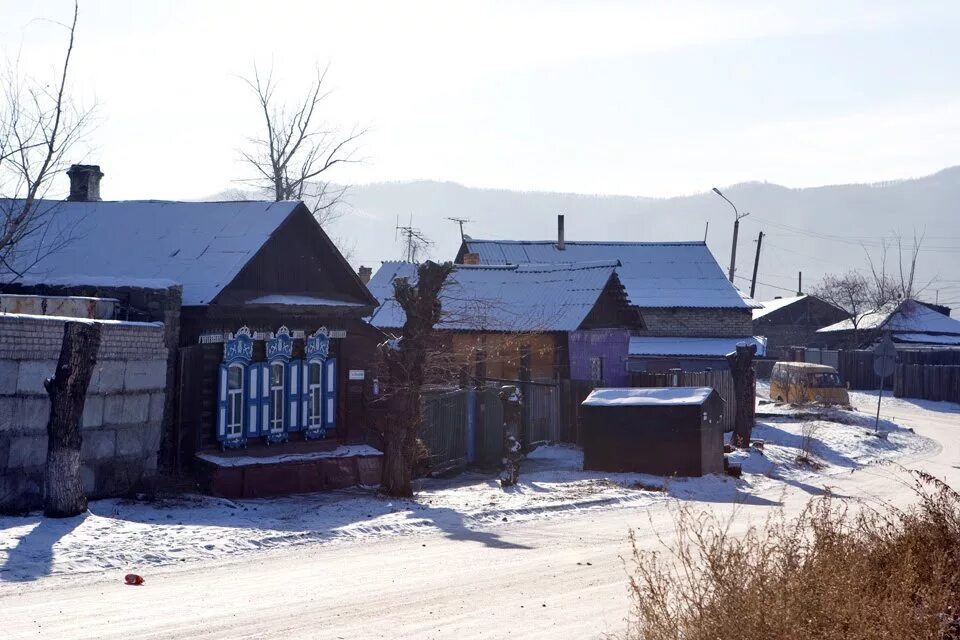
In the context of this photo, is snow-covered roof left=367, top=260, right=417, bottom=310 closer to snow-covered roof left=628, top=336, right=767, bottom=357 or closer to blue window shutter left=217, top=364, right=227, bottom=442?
snow-covered roof left=628, top=336, right=767, bottom=357

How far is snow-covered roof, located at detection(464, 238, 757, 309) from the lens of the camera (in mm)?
51594

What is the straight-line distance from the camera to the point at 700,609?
25.8 feet

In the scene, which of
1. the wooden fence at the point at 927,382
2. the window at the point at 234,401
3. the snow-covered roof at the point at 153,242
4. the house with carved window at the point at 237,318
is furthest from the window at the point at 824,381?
the window at the point at 234,401

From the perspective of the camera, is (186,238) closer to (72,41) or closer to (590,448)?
(72,41)

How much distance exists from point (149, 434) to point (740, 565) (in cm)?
1141

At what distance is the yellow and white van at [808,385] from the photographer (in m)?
42.9

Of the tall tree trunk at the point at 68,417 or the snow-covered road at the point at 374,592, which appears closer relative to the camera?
the snow-covered road at the point at 374,592

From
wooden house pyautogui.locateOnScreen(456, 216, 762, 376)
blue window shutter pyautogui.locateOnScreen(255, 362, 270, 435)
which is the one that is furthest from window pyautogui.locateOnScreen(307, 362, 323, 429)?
wooden house pyautogui.locateOnScreen(456, 216, 762, 376)

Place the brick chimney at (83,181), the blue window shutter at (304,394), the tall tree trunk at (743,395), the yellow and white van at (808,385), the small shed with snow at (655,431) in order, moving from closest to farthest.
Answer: the blue window shutter at (304,394) < the small shed with snow at (655,431) < the brick chimney at (83,181) < the tall tree trunk at (743,395) < the yellow and white van at (808,385)

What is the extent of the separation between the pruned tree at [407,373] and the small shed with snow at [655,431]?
200 inches

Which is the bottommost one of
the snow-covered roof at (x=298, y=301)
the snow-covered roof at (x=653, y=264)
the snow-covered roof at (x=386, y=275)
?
the snow-covered roof at (x=298, y=301)

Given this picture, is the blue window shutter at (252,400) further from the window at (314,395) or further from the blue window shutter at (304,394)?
the window at (314,395)

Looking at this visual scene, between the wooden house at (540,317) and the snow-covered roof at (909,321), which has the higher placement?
the snow-covered roof at (909,321)

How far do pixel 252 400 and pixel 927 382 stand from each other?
36.9m
